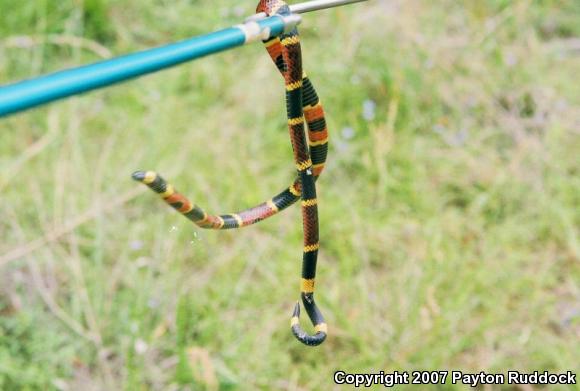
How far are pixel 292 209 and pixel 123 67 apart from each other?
1.33 metres

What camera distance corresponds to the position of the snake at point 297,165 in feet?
2.15

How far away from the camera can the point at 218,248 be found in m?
1.69

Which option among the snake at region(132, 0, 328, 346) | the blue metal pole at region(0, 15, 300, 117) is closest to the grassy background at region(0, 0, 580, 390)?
the snake at region(132, 0, 328, 346)

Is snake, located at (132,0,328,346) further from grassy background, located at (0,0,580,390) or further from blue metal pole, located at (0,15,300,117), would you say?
grassy background, located at (0,0,580,390)

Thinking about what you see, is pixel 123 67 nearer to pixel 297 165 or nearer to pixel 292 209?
pixel 297 165

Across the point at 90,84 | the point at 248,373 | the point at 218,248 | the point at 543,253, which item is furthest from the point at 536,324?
the point at 90,84

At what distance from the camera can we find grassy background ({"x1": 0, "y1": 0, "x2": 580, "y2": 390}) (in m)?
1.45

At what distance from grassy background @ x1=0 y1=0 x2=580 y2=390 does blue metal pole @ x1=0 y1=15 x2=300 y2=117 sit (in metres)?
0.93

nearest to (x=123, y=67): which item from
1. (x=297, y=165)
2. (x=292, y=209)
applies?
(x=297, y=165)

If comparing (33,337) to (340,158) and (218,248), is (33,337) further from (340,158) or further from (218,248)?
(340,158)

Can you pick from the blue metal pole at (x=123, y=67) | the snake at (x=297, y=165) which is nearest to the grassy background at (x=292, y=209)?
the snake at (x=297, y=165)

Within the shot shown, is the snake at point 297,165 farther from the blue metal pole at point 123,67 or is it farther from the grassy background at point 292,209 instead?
the grassy background at point 292,209

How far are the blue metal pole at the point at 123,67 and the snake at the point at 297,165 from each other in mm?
61

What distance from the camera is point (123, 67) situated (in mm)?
483
